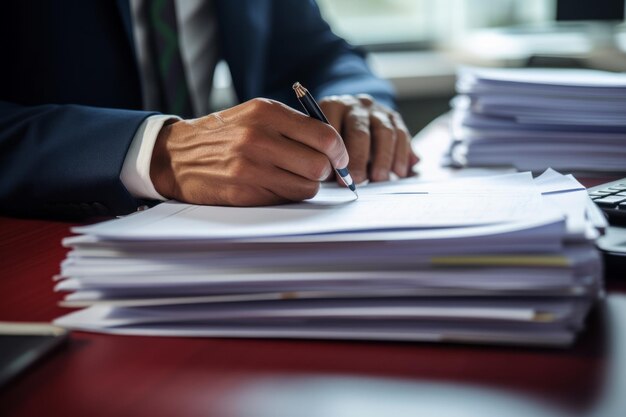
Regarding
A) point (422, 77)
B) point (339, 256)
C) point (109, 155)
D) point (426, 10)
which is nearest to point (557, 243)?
point (339, 256)

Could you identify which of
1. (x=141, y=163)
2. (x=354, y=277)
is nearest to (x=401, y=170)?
(x=141, y=163)

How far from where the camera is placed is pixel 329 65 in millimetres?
1487

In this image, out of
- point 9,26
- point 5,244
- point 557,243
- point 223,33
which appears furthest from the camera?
point 223,33

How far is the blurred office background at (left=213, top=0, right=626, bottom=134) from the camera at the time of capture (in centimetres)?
244

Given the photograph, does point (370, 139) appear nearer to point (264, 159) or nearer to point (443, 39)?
point (264, 159)

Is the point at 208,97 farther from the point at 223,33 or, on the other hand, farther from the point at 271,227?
the point at 271,227

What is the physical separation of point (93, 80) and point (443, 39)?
1.93 meters

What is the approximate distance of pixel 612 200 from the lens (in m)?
0.68

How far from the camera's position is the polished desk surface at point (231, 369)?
1.33ft

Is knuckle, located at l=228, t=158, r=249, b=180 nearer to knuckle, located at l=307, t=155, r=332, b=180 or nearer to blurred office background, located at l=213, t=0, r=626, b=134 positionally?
knuckle, located at l=307, t=155, r=332, b=180

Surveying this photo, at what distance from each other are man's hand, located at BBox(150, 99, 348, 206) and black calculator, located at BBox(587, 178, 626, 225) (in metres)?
0.26

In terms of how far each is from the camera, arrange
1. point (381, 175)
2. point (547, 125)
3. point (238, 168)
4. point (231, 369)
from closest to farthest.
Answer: point (231, 369), point (238, 168), point (381, 175), point (547, 125)

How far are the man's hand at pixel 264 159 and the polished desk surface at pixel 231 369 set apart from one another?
0.69ft

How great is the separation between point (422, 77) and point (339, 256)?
2.07 meters
